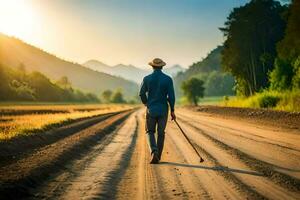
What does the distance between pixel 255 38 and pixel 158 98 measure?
41.8 metres

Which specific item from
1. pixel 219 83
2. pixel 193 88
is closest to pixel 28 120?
pixel 193 88

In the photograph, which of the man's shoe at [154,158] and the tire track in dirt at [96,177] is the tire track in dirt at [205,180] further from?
the tire track in dirt at [96,177]

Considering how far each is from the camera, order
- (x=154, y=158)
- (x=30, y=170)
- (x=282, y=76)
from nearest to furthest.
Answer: (x=30, y=170), (x=154, y=158), (x=282, y=76)

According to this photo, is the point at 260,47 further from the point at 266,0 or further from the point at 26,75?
the point at 26,75

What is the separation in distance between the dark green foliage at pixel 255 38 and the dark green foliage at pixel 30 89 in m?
60.2

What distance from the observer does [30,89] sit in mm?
114938

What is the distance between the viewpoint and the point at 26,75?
132 meters

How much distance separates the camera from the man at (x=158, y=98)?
408 inches

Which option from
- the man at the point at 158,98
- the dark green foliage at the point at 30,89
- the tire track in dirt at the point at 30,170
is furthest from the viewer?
the dark green foliage at the point at 30,89

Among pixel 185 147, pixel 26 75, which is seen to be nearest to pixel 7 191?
pixel 185 147

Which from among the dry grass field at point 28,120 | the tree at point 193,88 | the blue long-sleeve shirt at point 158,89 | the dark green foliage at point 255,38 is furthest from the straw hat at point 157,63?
the tree at point 193,88

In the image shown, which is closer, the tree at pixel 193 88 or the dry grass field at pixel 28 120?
the dry grass field at pixel 28 120

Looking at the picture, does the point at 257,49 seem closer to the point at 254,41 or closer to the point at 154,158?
the point at 254,41

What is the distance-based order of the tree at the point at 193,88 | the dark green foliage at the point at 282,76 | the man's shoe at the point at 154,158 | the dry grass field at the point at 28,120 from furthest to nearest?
the tree at the point at 193,88
the dark green foliage at the point at 282,76
the dry grass field at the point at 28,120
the man's shoe at the point at 154,158
